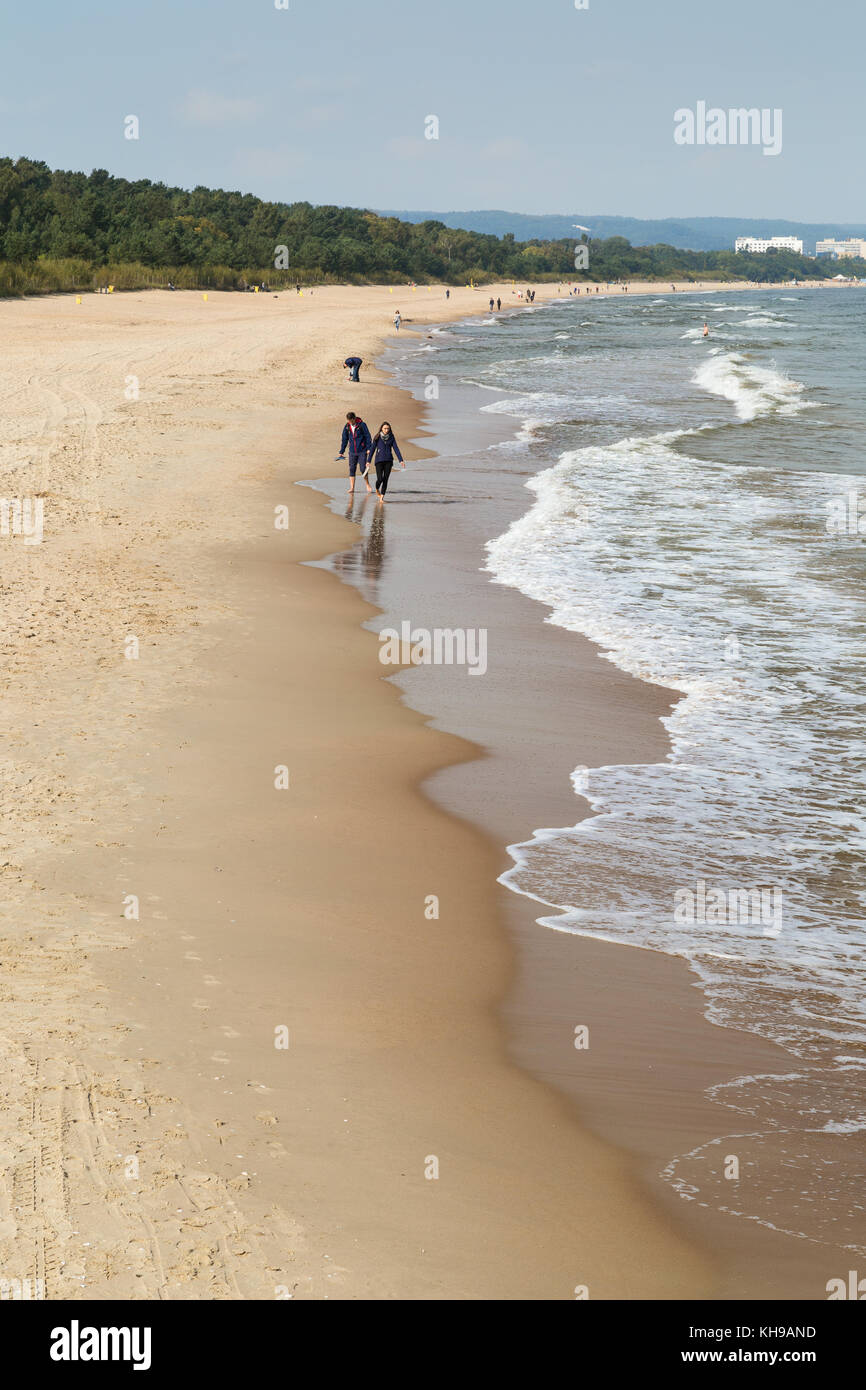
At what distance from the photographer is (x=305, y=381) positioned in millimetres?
40750

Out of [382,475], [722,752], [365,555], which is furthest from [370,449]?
[722,752]

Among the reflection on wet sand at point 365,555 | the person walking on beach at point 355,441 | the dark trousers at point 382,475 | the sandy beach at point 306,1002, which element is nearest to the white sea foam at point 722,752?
the sandy beach at point 306,1002

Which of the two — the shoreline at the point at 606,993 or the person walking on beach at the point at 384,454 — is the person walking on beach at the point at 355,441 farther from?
the shoreline at the point at 606,993

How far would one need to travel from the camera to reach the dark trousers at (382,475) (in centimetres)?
2136

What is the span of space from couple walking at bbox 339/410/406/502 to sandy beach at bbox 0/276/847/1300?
7767 millimetres

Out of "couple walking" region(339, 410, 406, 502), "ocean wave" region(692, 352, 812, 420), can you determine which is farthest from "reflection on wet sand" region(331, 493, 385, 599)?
"ocean wave" region(692, 352, 812, 420)

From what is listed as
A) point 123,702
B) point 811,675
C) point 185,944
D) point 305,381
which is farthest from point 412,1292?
point 305,381

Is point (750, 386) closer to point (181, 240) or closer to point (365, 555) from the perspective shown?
point (365, 555)

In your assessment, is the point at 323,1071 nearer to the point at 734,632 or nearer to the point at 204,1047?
the point at 204,1047

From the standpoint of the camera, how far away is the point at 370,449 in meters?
22.1

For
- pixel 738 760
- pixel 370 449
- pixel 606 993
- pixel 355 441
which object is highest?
pixel 355 441

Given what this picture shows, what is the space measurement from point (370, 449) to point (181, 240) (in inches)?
3234

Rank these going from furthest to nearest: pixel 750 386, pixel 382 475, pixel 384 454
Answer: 1. pixel 750 386
2. pixel 382 475
3. pixel 384 454
